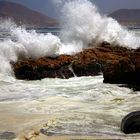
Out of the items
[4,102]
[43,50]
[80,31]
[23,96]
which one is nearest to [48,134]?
[4,102]

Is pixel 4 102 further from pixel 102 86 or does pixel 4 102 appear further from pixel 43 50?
pixel 43 50

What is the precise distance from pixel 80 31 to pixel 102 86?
12.5 m

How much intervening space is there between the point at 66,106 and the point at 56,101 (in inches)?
36.6

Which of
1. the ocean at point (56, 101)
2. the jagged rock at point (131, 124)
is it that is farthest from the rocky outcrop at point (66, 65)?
the jagged rock at point (131, 124)

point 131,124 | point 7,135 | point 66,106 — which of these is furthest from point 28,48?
point 131,124

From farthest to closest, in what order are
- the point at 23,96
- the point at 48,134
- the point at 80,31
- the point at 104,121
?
1. the point at 80,31
2. the point at 23,96
3. the point at 104,121
4. the point at 48,134

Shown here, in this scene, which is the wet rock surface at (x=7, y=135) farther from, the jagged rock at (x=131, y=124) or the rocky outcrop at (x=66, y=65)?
the rocky outcrop at (x=66, y=65)

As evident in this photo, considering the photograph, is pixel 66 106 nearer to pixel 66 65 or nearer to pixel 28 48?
pixel 66 65

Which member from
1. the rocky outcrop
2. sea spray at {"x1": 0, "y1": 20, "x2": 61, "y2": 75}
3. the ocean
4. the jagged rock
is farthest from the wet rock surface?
sea spray at {"x1": 0, "y1": 20, "x2": 61, "y2": 75}

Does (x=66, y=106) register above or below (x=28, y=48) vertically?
below

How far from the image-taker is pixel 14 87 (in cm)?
1736

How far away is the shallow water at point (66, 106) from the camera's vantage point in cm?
1037

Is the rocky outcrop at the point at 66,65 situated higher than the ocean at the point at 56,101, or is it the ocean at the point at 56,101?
the rocky outcrop at the point at 66,65

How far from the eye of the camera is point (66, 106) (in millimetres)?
13000
